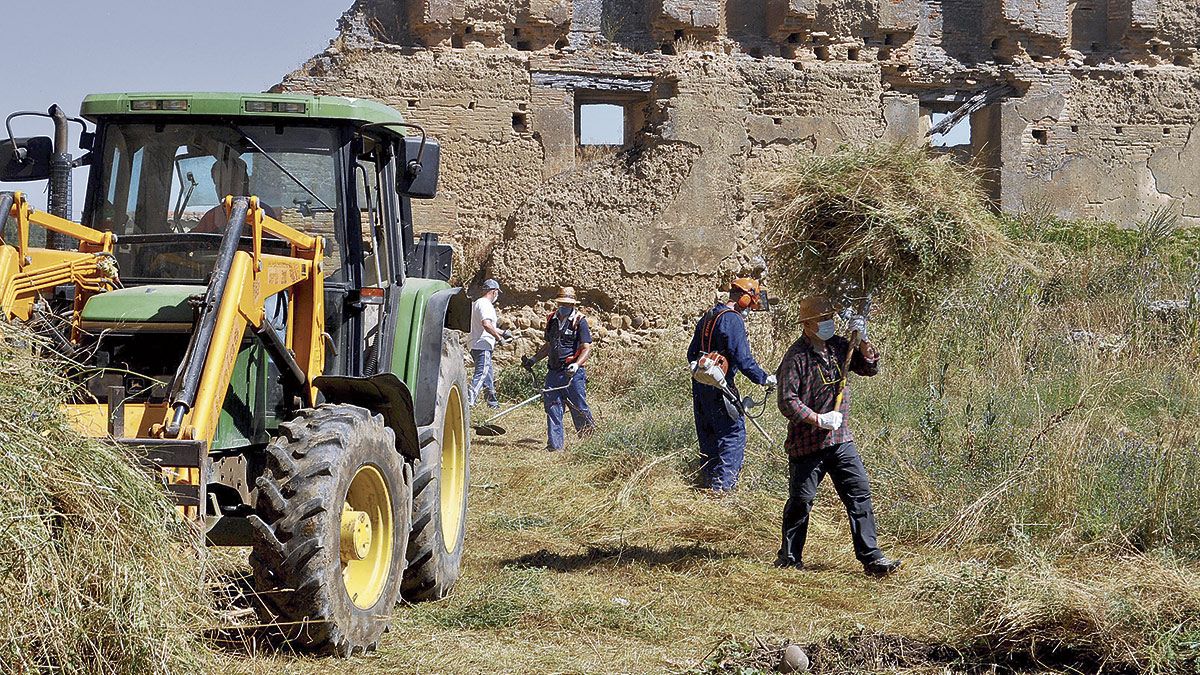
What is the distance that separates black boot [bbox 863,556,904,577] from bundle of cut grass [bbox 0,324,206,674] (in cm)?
405

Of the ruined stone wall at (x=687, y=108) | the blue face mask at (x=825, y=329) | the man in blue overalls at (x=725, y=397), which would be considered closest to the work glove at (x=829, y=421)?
the blue face mask at (x=825, y=329)

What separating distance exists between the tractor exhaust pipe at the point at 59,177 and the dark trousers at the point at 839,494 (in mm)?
4011

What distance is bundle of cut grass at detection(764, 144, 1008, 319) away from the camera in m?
7.06

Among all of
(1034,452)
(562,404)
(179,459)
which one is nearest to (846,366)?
(1034,452)

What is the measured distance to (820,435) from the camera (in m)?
6.78

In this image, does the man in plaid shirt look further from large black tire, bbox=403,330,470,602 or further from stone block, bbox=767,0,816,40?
stone block, bbox=767,0,816,40

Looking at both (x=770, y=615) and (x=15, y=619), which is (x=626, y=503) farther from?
(x=15, y=619)

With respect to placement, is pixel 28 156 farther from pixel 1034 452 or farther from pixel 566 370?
pixel 566 370

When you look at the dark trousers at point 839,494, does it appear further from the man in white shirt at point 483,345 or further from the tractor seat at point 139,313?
the man in white shirt at point 483,345

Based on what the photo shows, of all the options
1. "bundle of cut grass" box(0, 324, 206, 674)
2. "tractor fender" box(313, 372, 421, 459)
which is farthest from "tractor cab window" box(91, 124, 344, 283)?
"bundle of cut grass" box(0, 324, 206, 674)

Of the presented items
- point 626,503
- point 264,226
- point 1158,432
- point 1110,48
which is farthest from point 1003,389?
point 1110,48

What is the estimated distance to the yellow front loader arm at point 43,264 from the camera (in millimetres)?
4941

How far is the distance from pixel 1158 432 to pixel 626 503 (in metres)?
3.53

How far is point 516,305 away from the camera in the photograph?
15.9 metres
